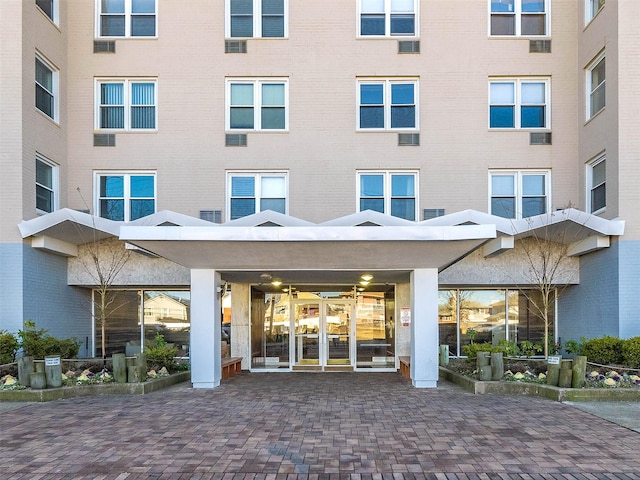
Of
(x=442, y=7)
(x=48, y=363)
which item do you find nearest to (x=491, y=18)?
(x=442, y=7)

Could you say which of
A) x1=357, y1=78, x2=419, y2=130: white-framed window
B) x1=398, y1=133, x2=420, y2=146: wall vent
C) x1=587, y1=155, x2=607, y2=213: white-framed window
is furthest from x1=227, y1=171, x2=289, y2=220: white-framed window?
x1=587, y1=155, x2=607, y2=213: white-framed window

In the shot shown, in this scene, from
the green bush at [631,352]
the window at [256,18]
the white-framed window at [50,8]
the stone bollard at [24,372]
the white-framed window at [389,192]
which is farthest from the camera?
the window at [256,18]

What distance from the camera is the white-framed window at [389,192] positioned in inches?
641

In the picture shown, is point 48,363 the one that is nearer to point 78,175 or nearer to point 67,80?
point 78,175

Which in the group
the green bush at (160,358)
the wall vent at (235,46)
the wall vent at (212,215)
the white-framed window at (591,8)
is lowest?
the green bush at (160,358)

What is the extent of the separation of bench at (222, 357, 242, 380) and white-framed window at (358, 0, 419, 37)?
10.4 metres

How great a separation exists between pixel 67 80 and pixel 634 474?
16.9 metres

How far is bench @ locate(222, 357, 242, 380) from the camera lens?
14.6 m

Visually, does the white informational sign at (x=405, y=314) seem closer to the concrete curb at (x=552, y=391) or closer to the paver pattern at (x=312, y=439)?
the concrete curb at (x=552, y=391)

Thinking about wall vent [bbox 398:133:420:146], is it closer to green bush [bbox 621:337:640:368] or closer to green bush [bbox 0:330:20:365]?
green bush [bbox 621:337:640:368]

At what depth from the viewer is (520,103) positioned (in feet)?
54.3

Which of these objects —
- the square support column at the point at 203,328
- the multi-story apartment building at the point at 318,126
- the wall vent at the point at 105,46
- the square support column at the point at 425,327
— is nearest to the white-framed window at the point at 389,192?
the multi-story apartment building at the point at 318,126

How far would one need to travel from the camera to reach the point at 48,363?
1126 centimetres

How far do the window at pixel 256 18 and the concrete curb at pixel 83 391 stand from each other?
10373 mm
